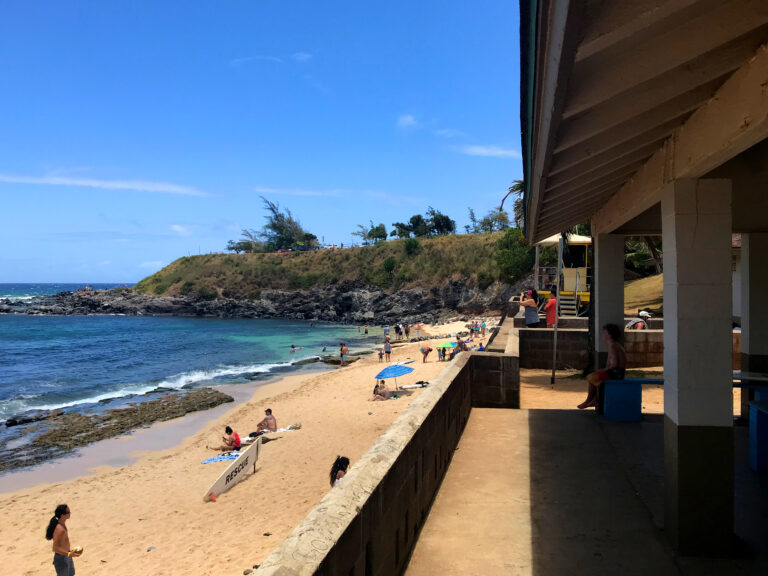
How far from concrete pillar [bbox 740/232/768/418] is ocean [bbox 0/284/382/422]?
22535 mm

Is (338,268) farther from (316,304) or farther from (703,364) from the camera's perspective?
(703,364)

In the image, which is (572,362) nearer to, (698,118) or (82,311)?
→ (698,118)

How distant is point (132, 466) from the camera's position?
13.6 m

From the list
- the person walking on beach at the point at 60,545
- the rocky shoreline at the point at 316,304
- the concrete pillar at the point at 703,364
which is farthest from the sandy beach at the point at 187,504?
the rocky shoreline at the point at 316,304

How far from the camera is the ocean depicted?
2558 centimetres

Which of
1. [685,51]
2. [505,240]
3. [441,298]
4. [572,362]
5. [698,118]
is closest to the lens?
[685,51]

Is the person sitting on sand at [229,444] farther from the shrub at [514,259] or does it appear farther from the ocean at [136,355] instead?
the shrub at [514,259]

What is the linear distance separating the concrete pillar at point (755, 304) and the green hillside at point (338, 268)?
51057mm

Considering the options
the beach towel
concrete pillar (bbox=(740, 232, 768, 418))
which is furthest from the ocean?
concrete pillar (bbox=(740, 232, 768, 418))

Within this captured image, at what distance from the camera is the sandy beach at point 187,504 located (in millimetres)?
8344

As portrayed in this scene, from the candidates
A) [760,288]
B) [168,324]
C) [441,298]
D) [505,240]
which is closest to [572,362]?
[760,288]

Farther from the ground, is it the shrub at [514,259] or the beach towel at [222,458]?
the shrub at [514,259]

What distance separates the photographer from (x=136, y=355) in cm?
3725

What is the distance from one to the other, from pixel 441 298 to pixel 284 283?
25.1 metres
